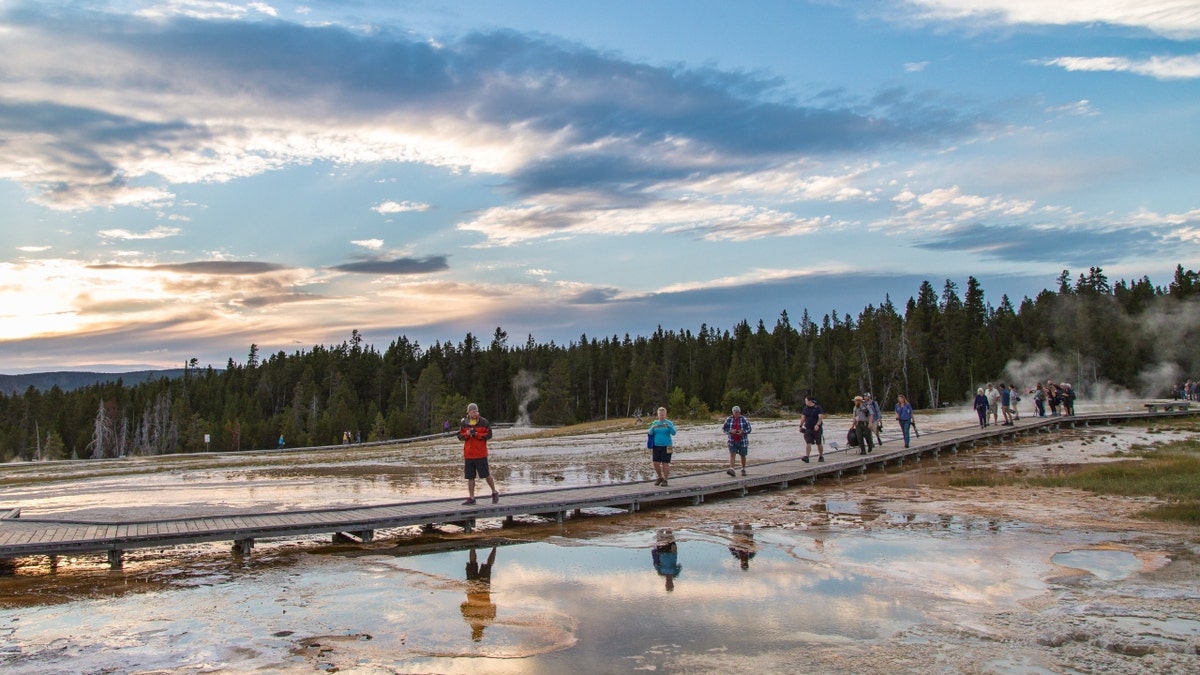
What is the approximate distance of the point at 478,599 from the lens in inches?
380

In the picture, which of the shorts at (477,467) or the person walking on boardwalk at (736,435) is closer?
the shorts at (477,467)

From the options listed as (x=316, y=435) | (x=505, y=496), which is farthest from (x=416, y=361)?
(x=505, y=496)

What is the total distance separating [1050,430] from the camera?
39.6m

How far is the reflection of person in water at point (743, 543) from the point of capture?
11812 mm

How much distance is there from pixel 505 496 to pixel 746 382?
86.3 meters

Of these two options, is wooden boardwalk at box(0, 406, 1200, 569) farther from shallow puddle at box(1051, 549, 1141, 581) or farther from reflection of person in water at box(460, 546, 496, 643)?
shallow puddle at box(1051, 549, 1141, 581)

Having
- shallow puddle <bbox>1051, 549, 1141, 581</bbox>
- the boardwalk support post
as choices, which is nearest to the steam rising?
the boardwalk support post

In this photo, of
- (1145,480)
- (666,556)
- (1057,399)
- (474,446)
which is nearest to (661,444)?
(474,446)

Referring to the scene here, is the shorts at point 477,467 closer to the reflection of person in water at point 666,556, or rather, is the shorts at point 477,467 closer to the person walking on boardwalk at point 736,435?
the reflection of person in water at point 666,556

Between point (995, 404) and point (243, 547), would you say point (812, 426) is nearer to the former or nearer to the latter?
point (243, 547)

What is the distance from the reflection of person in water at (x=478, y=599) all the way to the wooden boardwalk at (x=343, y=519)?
2301 millimetres

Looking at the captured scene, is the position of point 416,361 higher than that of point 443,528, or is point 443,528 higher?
point 416,361

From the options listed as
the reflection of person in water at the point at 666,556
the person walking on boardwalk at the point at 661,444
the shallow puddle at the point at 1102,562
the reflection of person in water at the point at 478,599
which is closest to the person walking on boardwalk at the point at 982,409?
the person walking on boardwalk at the point at 661,444

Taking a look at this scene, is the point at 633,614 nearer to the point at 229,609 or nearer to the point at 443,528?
the point at 229,609
